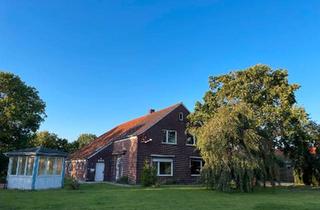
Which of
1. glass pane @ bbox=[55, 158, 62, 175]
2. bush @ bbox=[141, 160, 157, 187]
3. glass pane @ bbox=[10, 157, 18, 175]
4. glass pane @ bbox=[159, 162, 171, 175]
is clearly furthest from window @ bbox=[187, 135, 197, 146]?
glass pane @ bbox=[10, 157, 18, 175]

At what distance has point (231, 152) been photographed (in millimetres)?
Answer: 20188

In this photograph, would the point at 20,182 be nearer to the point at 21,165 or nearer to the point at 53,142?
the point at 21,165

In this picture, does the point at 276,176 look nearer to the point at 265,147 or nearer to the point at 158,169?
the point at 265,147

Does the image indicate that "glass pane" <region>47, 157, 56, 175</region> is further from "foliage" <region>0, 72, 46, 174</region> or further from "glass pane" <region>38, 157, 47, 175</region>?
"foliage" <region>0, 72, 46, 174</region>

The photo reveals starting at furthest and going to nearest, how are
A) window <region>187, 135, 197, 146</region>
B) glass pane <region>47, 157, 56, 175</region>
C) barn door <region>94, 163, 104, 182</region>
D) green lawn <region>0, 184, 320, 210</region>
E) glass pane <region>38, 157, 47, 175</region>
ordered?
barn door <region>94, 163, 104, 182</region>, window <region>187, 135, 197, 146</region>, glass pane <region>47, 157, 56, 175</region>, glass pane <region>38, 157, 47, 175</region>, green lawn <region>0, 184, 320, 210</region>

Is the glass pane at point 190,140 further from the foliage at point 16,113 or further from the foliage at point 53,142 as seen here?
the foliage at point 53,142

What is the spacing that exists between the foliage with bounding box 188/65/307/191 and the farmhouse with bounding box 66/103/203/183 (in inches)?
73.9

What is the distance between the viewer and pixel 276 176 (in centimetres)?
2078

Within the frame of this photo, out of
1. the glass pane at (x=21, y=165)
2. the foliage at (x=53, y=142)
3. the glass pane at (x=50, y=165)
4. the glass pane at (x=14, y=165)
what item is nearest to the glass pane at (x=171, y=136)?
the glass pane at (x=50, y=165)

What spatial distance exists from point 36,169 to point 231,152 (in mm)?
13152

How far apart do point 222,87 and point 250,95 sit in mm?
3054

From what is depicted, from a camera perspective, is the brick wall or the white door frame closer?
the brick wall

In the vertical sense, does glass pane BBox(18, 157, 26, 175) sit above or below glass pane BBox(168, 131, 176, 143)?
below

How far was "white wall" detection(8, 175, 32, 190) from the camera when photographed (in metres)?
20.7
